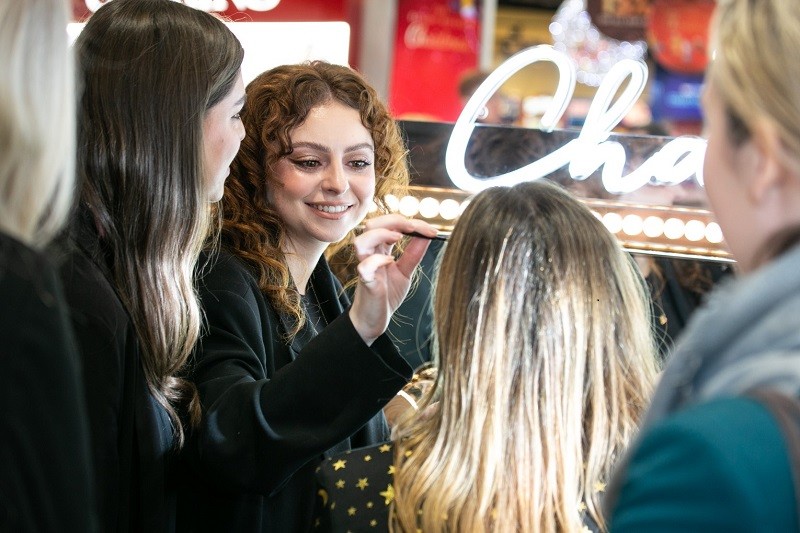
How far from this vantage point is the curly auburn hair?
2096 mm

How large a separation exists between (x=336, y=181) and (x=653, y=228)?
2.64 ft

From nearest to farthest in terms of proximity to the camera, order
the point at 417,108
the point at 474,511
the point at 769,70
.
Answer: the point at 769,70 → the point at 474,511 → the point at 417,108

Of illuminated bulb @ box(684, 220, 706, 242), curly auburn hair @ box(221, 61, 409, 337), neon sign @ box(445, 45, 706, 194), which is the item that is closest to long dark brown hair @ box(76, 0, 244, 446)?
curly auburn hair @ box(221, 61, 409, 337)

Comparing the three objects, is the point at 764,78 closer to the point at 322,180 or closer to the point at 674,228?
the point at 322,180

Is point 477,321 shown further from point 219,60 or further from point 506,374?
point 219,60

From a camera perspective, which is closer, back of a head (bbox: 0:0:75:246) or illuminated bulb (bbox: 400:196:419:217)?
back of a head (bbox: 0:0:75:246)

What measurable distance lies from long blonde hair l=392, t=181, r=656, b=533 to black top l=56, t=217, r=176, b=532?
448 mm

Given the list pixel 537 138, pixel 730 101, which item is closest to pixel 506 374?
pixel 730 101

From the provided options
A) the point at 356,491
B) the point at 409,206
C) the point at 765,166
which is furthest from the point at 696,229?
the point at 765,166

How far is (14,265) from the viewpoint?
0.96 meters

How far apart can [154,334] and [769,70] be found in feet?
3.76

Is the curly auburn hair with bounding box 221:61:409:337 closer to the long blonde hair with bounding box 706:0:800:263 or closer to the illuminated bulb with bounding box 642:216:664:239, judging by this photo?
the illuminated bulb with bounding box 642:216:664:239

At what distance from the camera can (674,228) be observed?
2.44 metres

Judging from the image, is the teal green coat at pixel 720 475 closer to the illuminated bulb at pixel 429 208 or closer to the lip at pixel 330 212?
the lip at pixel 330 212
